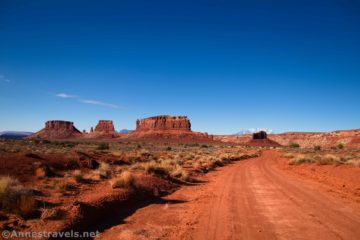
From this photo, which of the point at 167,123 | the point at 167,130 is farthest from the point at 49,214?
the point at 167,123

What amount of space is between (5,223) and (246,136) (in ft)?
602

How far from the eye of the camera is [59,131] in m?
175

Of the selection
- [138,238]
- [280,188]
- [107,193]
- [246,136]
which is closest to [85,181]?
[107,193]

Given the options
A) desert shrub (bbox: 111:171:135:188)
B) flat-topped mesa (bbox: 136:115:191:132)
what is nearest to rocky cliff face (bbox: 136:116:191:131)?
flat-topped mesa (bbox: 136:115:191:132)

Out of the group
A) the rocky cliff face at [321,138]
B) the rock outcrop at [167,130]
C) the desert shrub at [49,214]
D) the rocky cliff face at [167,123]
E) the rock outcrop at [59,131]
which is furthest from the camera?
the rocky cliff face at [167,123]

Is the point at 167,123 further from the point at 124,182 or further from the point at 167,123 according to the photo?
the point at 124,182

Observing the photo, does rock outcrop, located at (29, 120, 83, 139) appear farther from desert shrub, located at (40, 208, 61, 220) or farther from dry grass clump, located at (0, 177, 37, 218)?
desert shrub, located at (40, 208, 61, 220)

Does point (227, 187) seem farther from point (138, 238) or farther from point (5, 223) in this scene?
point (5, 223)

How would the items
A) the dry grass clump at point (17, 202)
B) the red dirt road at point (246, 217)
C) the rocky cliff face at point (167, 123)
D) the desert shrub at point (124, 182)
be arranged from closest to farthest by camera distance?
the red dirt road at point (246, 217), the dry grass clump at point (17, 202), the desert shrub at point (124, 182), the rocky cliff face at point (167, 123)

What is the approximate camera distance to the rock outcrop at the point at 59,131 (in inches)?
6698

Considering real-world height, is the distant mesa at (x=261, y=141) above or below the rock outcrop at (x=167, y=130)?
below

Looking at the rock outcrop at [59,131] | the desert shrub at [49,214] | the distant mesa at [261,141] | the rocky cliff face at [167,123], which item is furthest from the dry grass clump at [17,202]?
the rock outcrop at [59,131]

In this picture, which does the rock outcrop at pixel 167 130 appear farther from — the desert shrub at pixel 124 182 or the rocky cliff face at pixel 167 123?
the desert shrub at pixel 124 182

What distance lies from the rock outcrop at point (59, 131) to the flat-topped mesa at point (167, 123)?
139 feet
